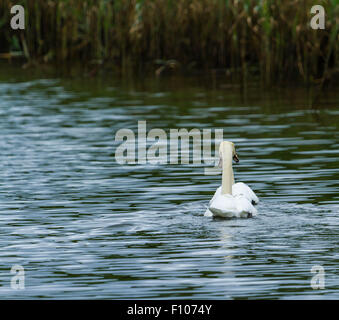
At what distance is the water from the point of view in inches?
318

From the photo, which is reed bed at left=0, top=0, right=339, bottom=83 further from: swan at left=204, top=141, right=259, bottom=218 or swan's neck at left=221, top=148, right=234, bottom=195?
swan's neck at left=221, top=148, right=234, bottom=195

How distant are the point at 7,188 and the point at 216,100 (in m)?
7.96

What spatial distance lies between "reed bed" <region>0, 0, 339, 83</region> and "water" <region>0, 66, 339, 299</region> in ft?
2.79

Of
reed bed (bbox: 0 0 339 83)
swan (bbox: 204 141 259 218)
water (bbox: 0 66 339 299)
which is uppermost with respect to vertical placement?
reed bed (bbox: 0 0 339 83)

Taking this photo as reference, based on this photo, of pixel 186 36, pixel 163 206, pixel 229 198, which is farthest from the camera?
pixel 186 36

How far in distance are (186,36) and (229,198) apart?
42.2 feet

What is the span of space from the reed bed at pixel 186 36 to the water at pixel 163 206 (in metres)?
0.85

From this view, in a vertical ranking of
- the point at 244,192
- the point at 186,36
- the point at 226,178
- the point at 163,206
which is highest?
the point at 186,36

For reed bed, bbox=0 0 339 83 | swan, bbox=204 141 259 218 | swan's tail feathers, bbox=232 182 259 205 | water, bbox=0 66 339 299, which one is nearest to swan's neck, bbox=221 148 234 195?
swan, bbox=204 141 259 218

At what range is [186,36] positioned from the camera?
22547 mm

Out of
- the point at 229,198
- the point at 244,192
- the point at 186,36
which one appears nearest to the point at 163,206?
the point at 244,192

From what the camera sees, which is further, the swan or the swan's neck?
the swan's neck

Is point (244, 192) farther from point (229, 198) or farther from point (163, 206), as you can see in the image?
point (163, 206)
